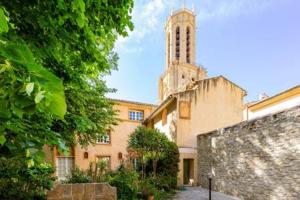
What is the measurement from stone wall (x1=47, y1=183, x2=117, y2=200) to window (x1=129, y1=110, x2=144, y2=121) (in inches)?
626

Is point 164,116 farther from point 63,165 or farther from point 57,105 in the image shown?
point 57,105

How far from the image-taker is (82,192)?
8977mm

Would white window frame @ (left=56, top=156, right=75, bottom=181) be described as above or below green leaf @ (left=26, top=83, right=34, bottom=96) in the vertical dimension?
below

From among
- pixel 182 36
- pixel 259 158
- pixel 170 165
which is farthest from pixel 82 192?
pixel 182 36

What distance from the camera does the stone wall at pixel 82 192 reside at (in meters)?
8.71

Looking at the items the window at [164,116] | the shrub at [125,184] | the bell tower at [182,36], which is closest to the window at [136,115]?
the window at [164,116]

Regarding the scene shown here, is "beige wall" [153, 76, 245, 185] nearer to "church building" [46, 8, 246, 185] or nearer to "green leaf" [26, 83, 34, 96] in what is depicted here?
"church building" [46, 8, 246, 185]

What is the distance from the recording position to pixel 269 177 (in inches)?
426

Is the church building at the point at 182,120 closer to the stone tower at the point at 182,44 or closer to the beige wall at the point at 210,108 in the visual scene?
the beige wall at the point at 210,108

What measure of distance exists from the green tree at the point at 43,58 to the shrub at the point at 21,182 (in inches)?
204

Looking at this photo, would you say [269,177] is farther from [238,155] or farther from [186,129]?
[186,129]

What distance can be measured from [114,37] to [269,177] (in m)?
8.83

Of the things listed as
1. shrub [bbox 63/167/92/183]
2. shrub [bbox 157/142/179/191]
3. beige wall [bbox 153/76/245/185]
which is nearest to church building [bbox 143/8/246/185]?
beige wall [bbox 153/76/245/185]

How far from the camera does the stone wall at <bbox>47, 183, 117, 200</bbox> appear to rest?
871 centimetres
